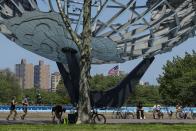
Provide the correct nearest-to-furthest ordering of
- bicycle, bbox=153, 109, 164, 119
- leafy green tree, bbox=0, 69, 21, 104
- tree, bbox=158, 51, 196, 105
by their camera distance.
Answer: bicycle, bbox=153, 109, 164, 119, tree, bbox=158, 51, 196, 105, leafy green tree, bbox=0, 69, 21, 104

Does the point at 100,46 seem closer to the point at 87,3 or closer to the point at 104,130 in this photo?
the point at 87,3

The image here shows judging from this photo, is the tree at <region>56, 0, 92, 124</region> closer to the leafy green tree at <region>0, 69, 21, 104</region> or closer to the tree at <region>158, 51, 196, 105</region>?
the tree at <region>158, 51, 196, 105</region>

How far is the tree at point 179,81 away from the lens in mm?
68750

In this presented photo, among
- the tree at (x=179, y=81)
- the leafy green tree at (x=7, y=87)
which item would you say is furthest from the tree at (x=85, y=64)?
the leafy green tree at (x=7, y=87)

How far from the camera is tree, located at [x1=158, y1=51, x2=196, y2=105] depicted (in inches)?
2707

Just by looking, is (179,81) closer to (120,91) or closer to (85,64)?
Result: (120,91)

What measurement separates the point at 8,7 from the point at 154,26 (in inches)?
292

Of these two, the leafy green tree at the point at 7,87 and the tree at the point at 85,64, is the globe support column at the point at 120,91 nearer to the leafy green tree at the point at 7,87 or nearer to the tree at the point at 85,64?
the tree at the point at 85,64

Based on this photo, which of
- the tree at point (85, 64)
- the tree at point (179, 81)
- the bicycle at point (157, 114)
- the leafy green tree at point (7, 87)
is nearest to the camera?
the tree at point (85, 64)

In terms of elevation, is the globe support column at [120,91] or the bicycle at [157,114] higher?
the globe support column at [120,91]

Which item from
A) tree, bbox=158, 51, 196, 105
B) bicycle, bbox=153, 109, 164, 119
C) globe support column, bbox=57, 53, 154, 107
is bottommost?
bicycle, bbox=153, 109, 164, 119

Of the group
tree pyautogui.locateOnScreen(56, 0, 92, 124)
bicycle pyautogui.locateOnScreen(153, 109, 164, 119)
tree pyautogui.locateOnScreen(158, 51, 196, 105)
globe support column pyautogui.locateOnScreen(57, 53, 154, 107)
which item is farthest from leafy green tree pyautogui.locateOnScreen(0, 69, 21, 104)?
tree pyautogui.locateOnScreen(56, 0, 92, 124)

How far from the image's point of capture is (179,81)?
231 ft

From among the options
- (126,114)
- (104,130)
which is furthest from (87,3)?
(126,114)
